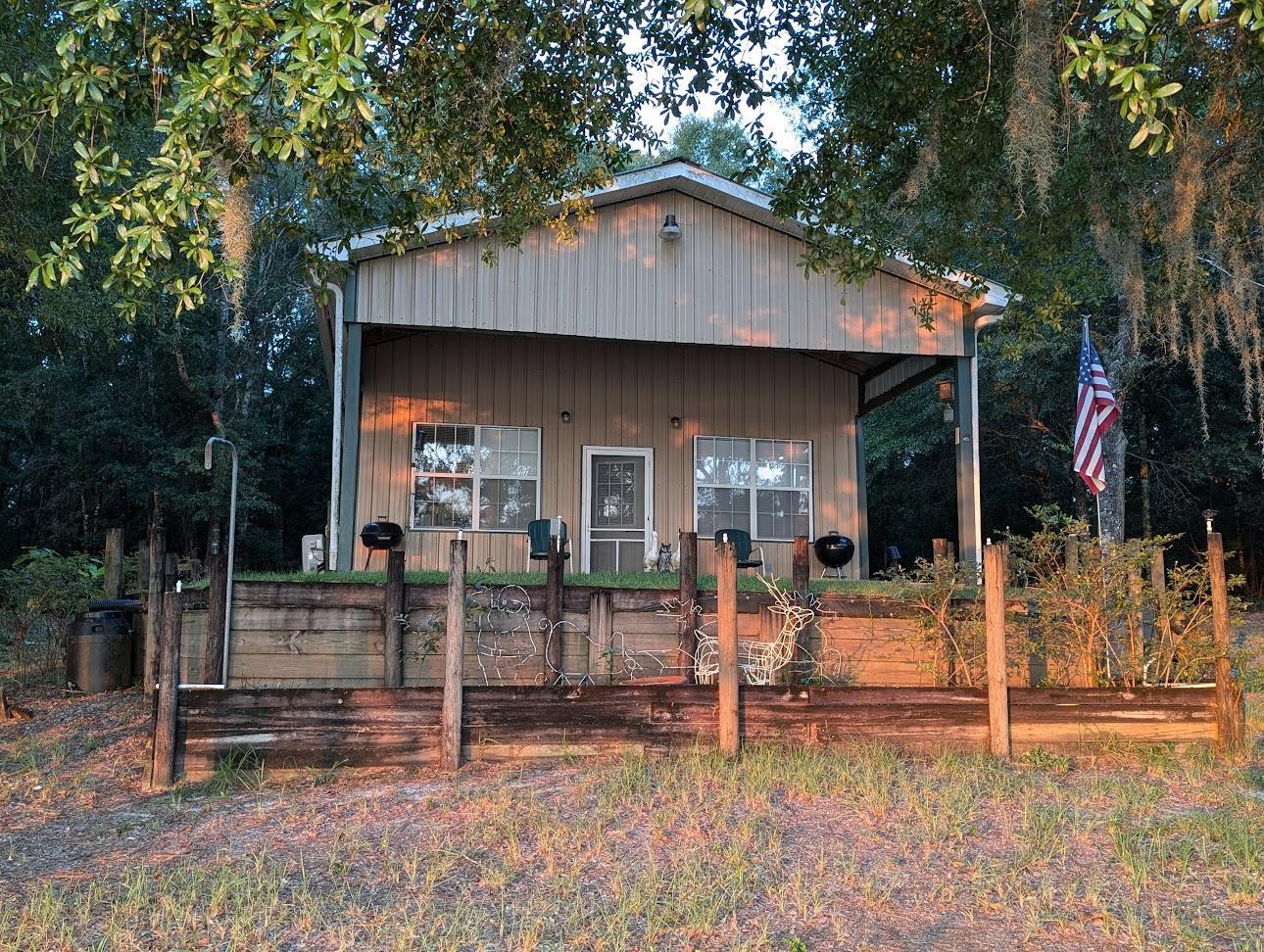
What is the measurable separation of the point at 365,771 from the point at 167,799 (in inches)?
40.2

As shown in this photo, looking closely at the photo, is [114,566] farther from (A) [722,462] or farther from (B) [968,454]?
(B) [968,454]

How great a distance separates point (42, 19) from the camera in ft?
23.9

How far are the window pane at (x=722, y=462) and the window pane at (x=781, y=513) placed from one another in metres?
0.31

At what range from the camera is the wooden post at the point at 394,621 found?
7504 mm

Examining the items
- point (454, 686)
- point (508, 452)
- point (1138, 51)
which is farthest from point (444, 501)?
point (1138, 51)

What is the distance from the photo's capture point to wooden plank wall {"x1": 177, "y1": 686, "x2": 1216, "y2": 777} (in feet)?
A: 19.9

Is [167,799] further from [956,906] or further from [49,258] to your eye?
[956,906]

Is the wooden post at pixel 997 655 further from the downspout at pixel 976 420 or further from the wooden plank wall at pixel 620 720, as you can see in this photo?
the downspout at pixel 976 420

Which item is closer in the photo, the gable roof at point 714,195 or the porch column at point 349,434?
the porch column at point 349,434

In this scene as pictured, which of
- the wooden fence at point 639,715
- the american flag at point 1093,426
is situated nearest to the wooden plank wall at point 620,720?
the wooden fence at point 639,715

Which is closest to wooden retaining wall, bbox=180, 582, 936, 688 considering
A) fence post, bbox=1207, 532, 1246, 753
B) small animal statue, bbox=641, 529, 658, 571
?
fence post, bbox=1207, 532, 1246, 753

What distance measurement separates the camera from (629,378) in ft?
40.7

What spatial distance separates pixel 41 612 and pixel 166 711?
5.82 meters

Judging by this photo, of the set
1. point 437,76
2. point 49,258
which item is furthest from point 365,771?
point 437,76
